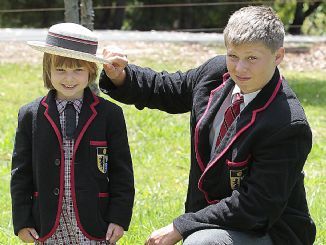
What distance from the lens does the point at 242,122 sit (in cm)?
305

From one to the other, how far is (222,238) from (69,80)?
94 cm

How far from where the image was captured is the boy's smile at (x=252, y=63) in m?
2.94

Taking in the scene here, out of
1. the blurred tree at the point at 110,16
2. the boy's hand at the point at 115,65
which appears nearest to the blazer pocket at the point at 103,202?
the boy's hand at the point at 115,65

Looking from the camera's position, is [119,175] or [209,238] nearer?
[209,238]

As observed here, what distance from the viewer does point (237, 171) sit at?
10.1 feet

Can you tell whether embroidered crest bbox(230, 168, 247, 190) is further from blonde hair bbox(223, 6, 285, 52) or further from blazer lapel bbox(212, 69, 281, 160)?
blonde hair bbox(223, 6, 285, 52)

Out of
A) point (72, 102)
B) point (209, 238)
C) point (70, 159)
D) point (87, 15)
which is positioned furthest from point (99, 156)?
point (87, 15)

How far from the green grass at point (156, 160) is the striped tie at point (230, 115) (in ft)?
3.98

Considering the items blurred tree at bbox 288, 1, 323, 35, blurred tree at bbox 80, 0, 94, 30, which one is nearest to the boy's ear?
blurred tree at bbox 80, 0, 94, 30

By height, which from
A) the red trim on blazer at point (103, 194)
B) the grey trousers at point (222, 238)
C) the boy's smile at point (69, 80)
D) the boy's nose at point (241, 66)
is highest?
the boy's nose at point (241, 66)

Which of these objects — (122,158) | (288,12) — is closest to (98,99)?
(122,158)

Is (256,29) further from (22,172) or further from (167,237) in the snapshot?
(22,172)

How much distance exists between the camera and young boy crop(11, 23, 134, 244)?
3.13 meters

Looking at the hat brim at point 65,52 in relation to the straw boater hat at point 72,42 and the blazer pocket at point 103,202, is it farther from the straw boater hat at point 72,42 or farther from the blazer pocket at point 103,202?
the blazer pocket at point 103,202
